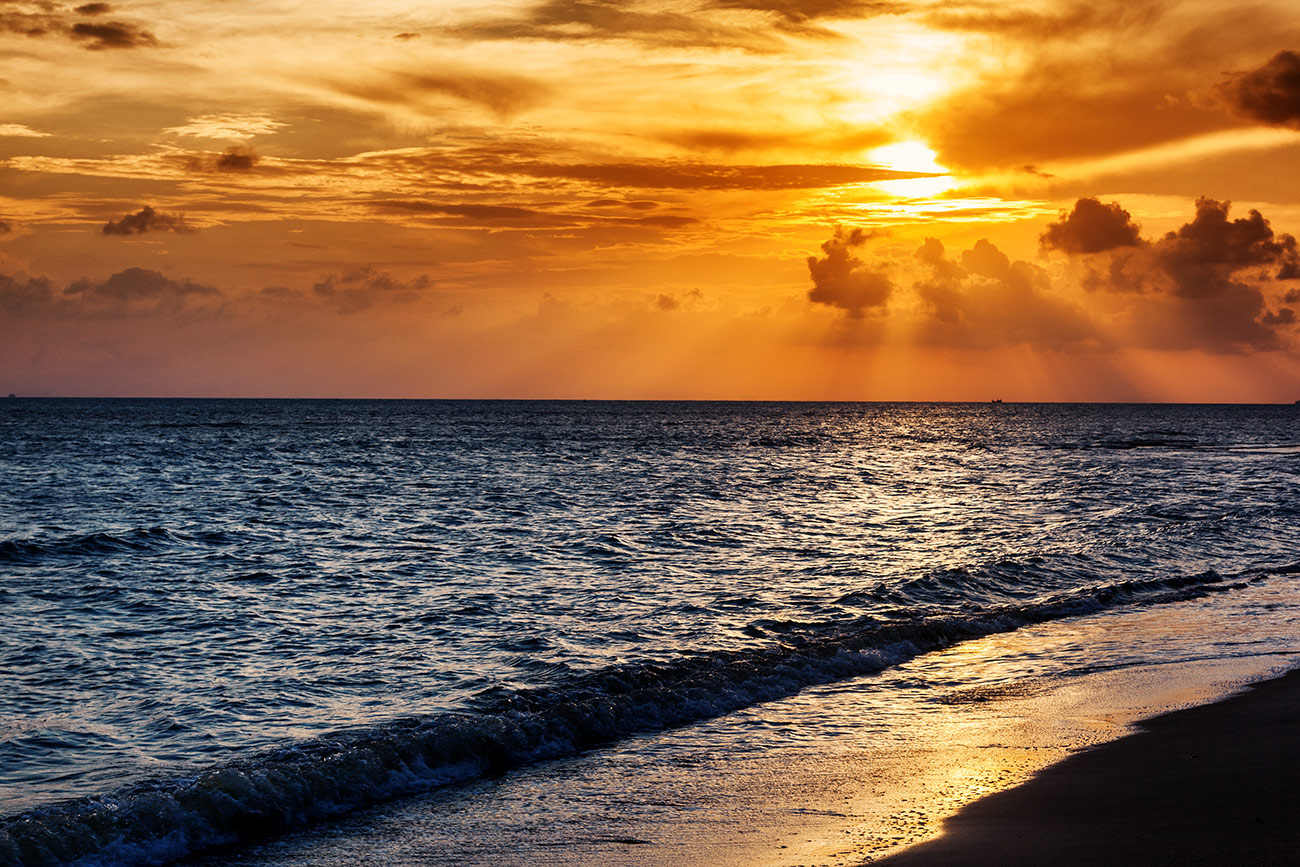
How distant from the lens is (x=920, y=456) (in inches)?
3364

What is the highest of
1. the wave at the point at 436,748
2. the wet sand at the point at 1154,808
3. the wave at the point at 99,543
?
the wet sand at the point at 1154,808

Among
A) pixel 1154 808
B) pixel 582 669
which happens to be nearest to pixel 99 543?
pixel 582 669

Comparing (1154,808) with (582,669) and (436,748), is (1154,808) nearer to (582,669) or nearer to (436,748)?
(436,748)

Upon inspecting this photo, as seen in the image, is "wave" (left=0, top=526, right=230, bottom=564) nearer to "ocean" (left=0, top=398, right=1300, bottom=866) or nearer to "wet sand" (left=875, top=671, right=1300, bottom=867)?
"ocean" (left=0, top=398, right=1300, bottom=866)

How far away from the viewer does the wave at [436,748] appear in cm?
856

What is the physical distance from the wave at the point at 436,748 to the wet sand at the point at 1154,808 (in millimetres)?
4453

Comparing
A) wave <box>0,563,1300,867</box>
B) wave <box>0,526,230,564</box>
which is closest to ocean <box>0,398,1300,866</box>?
wave <box>0,563,1300,867</box>

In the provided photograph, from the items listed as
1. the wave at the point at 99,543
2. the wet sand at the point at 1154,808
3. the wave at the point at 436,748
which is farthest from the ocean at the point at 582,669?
the wet sand at the point at 1154,808

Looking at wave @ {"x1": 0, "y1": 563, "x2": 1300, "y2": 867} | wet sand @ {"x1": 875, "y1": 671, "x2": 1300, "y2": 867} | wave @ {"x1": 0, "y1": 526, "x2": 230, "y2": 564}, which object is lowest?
wave @ {"x1": 0, "y1": 526, "x2": 230, "y2": 564}

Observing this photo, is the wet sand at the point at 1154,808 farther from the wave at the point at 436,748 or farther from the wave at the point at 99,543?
A: the wave at the point at 99,543

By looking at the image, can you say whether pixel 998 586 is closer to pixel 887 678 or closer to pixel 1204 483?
pixel 887 678

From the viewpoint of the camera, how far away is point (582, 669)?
549 inches

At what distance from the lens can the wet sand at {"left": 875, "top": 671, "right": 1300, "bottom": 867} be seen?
7309 mm

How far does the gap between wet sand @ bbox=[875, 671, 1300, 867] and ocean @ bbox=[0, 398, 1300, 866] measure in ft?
1.48
